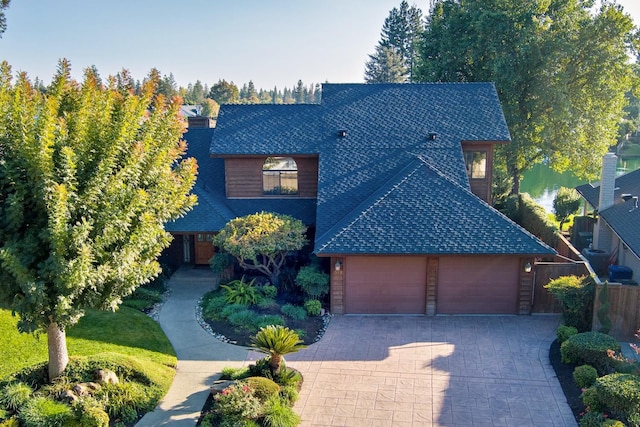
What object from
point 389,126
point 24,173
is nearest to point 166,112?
point 24,173

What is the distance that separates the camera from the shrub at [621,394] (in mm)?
9461

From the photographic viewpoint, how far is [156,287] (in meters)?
17.6

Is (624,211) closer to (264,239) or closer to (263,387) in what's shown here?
(264,239)

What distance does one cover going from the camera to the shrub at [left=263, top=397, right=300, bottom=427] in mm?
10102

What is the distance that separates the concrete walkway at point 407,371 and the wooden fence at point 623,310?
1.60 m

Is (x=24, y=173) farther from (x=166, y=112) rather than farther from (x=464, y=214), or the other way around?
(x=464, y=214)

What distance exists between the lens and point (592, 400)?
10.1 metres

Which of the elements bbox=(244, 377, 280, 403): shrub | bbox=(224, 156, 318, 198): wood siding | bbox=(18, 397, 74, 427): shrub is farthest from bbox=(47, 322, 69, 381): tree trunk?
bbox=(224, 156, 318, 198): wood siding

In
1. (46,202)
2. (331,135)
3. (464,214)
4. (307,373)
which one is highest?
(331,135)

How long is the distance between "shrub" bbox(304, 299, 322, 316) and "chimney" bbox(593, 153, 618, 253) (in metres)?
11.0

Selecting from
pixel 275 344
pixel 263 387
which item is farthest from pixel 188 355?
pixel 263 387

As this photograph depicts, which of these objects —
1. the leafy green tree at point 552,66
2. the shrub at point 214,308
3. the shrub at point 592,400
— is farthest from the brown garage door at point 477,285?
the leafy green tree at point 552,66

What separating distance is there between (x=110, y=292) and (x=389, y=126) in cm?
1311

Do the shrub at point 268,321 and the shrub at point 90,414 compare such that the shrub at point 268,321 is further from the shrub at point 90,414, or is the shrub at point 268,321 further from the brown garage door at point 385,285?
the shrub at point 90,414
